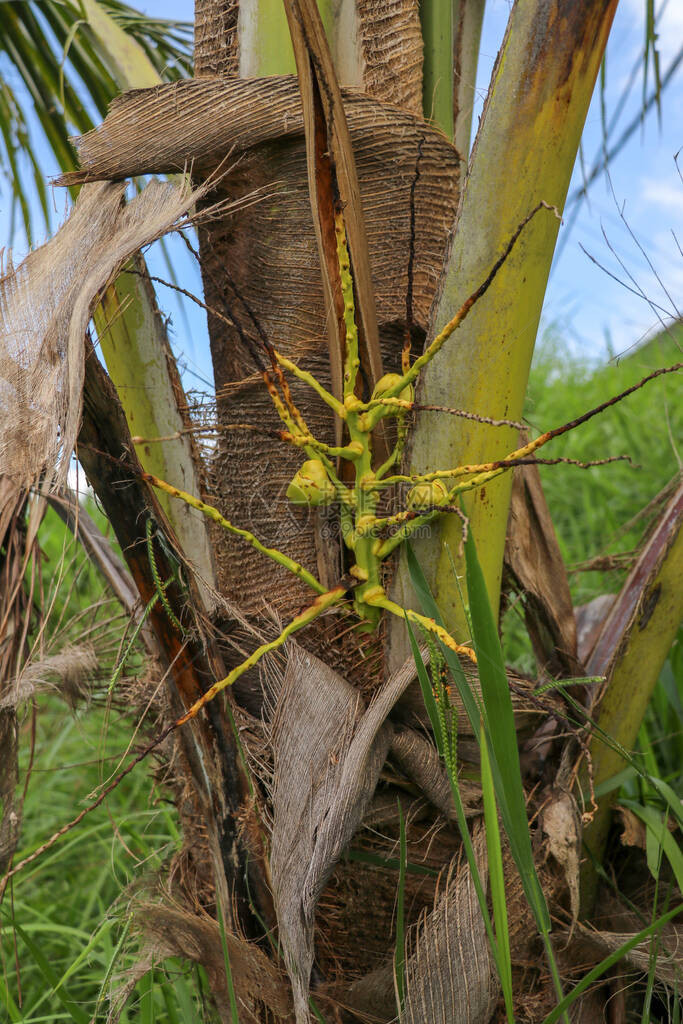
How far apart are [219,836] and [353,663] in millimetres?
223

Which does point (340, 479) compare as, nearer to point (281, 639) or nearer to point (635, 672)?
point (281, 639)

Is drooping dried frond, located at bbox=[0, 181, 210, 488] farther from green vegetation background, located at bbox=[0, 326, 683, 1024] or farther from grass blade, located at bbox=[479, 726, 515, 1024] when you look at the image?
grass blade, located at bbox=[479, 726, 515, 1024]

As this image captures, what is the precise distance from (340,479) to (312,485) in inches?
2.0

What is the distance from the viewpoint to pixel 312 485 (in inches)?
32.3

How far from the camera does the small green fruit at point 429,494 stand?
79 centimetres

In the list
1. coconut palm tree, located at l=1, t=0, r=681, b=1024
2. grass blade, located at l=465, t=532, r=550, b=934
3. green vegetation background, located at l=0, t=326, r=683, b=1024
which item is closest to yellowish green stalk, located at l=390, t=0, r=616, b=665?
coconut palm tree, located at l=1, t=0, r=681, b=1024

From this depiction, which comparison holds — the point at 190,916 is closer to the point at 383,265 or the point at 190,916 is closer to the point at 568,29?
the point at 383,265

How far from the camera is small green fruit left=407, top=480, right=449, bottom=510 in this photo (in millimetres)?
789

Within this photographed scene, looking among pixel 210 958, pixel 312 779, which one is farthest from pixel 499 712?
pixel 210 958

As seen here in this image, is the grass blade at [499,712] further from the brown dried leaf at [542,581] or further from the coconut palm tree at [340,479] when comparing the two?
the brown dried leaf at [542,581]

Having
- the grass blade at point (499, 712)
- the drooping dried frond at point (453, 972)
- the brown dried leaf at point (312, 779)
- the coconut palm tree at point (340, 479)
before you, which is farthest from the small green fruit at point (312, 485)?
the drooping dried frond at point (453, 972)

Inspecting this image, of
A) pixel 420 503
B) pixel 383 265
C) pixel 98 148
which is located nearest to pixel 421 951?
pixel 420 503

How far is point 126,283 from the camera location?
3.10ft

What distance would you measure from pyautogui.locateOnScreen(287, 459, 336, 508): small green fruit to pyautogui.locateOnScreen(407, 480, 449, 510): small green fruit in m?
0.09
